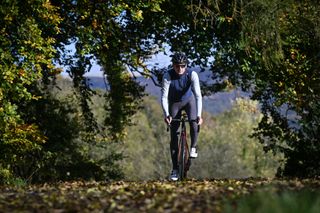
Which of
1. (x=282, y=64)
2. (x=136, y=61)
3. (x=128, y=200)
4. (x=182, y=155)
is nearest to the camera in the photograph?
(x=128, y=200)

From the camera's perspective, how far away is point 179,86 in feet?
32.5

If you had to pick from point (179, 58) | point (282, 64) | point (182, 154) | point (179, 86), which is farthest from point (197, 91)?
point (282, 64)

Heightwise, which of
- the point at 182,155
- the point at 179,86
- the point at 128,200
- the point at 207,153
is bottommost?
the point at 128,200

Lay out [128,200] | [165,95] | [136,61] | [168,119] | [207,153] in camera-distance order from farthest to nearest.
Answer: [207,153] → [136,61] → [165,95] → [168,119] → [128,200]

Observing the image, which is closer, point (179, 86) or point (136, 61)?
point (179, 86)

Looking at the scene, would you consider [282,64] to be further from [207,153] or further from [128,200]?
[207,153]

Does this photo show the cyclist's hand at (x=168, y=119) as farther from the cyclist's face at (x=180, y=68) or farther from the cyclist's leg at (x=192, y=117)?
the cyclist's face at (x=180, y=68)

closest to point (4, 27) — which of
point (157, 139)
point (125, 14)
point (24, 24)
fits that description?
point (24, 24)

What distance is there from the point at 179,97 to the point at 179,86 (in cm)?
20

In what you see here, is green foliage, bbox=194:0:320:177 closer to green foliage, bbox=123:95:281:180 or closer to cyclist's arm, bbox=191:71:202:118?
cyclist's arm, bbox=191:71:202:118

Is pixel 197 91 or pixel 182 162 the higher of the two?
pixel 197 91

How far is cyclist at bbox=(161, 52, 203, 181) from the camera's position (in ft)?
32.1

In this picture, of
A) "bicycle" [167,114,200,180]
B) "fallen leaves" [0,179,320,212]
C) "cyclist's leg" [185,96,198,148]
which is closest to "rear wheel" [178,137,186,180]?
"bicycle" [167,114,200,180]

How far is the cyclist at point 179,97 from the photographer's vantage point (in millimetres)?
9781
